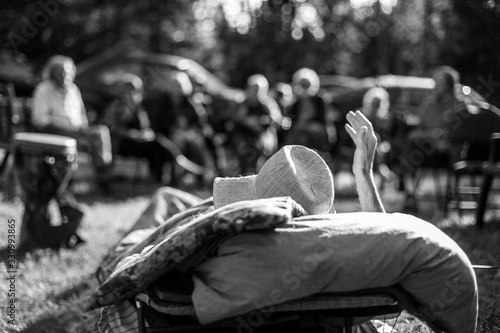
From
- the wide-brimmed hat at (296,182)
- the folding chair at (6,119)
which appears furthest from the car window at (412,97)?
the wide-brimmed hat at (296,182)

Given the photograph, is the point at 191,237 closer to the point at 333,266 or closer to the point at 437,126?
the point at 333,266

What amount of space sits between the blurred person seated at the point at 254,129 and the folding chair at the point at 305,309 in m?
7.56

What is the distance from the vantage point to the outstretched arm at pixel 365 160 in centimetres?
341

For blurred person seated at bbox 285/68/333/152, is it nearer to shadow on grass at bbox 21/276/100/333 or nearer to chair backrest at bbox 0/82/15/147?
chair backrest at bbox 0/82/15/147

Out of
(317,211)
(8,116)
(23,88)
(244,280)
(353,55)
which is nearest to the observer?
(244,280)

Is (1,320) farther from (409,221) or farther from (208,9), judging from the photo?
(208,9)

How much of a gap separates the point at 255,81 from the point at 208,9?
745 inches

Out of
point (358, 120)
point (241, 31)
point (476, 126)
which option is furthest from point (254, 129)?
point (241, 31)

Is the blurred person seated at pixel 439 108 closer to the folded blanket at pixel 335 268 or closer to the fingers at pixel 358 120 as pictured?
the fingers at pixel 358 120

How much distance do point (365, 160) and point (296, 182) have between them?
29.7 inches

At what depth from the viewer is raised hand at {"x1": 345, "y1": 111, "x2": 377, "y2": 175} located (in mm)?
3393

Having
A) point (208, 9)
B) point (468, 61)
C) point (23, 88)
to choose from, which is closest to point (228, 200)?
point (23, 88)

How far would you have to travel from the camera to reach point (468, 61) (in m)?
16.0

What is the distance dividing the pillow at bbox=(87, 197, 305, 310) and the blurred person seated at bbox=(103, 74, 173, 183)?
7.72 m
